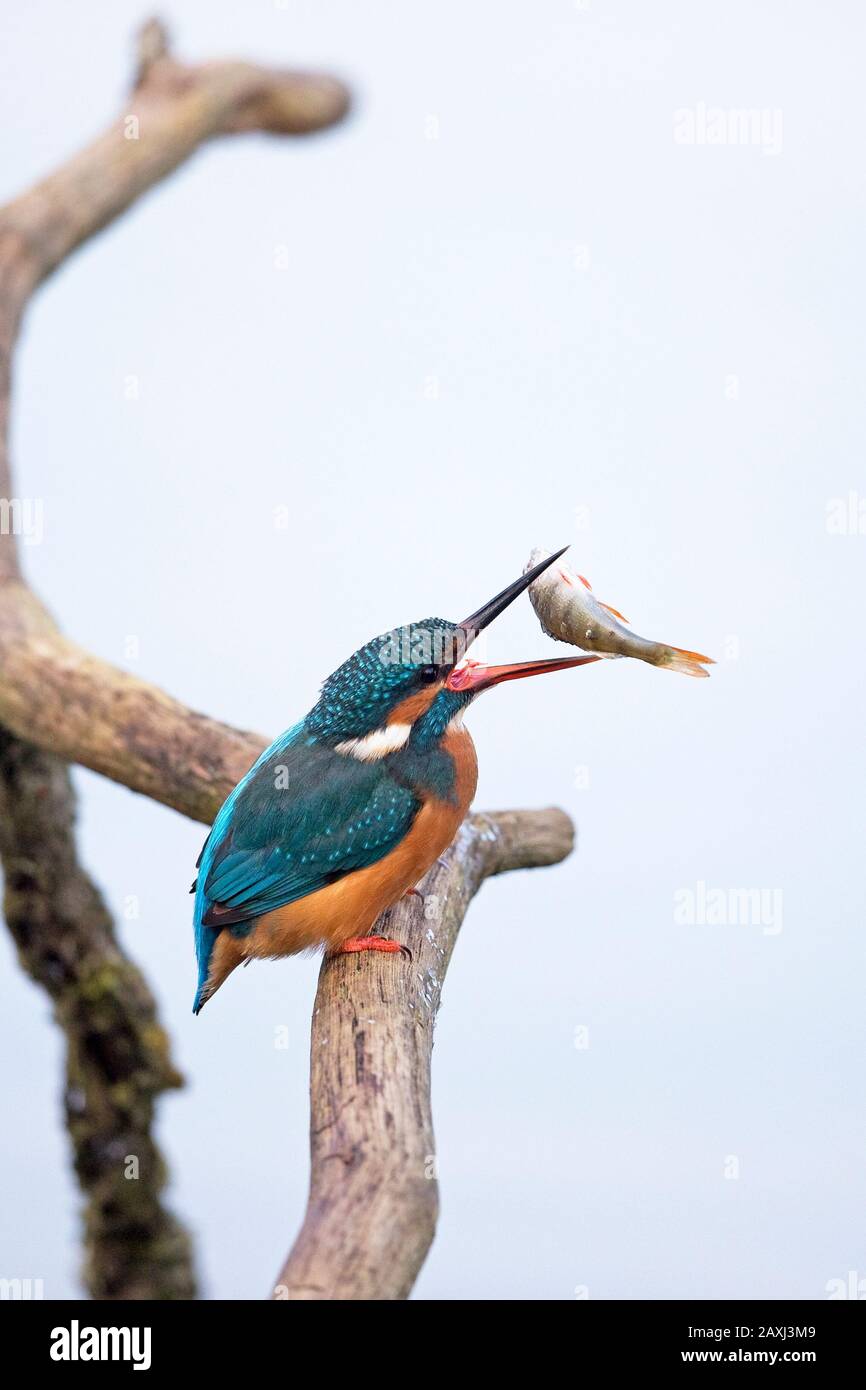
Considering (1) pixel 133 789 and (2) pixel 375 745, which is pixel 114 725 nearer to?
(1) pixel 133 789

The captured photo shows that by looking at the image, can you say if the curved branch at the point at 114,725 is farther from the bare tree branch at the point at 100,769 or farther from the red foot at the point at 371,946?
the red foot at the point at 371,946

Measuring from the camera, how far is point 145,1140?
359 centimetres

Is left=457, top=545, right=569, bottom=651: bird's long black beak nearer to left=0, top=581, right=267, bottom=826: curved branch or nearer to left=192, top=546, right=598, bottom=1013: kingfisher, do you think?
left=192, top=546, right=598, bottom=1013: kingfisher

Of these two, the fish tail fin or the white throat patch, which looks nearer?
the fish tail fin

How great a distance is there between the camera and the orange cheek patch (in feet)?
7.96

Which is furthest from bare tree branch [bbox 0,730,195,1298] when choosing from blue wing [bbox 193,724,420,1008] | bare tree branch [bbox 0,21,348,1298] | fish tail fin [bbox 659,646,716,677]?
fish tail fin [bbox 659,646,716,677]

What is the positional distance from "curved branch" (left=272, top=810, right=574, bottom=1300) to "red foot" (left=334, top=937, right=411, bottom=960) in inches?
0.9

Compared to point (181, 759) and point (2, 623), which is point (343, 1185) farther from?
point (2, 623)

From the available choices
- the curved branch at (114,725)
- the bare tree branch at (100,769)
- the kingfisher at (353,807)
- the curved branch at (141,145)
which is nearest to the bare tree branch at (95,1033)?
the bare tree branch at (100,769)

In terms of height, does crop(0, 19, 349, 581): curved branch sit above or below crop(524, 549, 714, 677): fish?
above

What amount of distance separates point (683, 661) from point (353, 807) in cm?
65


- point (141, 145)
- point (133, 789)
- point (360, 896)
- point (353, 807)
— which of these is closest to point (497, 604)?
point (353, 807)

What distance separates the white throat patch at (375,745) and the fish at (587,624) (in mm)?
342

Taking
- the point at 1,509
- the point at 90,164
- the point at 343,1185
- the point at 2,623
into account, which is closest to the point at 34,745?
the point at 2,623
